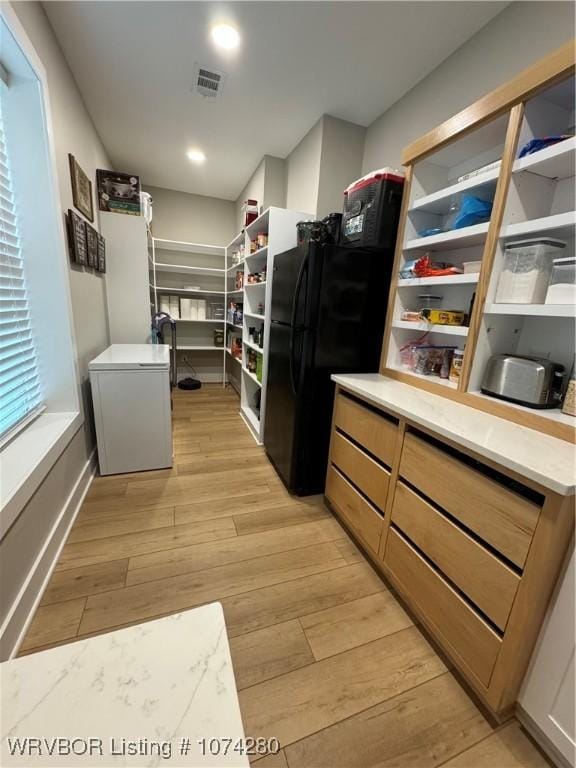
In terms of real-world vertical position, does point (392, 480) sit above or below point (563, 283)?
below

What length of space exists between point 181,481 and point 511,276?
2.29 meters

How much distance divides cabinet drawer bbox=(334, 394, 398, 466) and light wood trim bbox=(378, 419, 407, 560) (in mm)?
33

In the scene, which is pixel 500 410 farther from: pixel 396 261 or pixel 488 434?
pixel 396 261

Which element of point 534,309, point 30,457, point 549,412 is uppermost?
point 534,309

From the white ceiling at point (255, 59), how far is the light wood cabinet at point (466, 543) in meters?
2.06

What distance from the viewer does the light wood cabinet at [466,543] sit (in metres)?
0.91

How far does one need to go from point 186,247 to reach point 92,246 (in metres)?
2.15

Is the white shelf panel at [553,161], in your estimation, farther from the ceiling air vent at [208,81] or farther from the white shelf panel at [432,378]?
the ceiling air vent at [208,81]

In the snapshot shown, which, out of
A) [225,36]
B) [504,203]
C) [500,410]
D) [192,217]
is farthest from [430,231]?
[192,217]

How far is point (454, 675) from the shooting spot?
1.17m

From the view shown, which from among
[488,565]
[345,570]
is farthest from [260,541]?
[488,565]

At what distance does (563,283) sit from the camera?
3.80 feet

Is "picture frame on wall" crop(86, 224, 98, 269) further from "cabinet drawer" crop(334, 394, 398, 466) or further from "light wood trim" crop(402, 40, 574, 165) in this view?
"light wood trim" crop(402, 40, 574, 165)

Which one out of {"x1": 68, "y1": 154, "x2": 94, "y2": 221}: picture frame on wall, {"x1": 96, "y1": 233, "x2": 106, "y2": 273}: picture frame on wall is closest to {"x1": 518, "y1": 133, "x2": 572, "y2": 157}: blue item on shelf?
{"x1": 68, "y1": 154, "x2": 94, "y2": 221}: picture frame on wall
